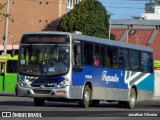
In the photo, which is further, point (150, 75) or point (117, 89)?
point (150, 75)

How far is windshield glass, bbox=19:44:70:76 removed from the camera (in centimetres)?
2433

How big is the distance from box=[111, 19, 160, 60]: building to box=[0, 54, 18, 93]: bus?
5834 cm

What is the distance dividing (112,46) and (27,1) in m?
63.4

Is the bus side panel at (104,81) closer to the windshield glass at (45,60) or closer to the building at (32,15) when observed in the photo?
the windshield glass at (45,60)

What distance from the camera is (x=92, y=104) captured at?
28953mm

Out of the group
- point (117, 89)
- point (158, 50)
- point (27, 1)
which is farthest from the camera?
point (158, 50)

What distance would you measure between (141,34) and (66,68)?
78946mm

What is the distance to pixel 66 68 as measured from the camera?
2430 cm

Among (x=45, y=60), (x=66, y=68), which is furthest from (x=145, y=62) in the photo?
(x=45, y=60)

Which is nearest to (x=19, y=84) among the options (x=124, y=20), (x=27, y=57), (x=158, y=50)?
(x=27, y=57)

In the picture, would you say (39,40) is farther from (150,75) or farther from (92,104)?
(150,75)

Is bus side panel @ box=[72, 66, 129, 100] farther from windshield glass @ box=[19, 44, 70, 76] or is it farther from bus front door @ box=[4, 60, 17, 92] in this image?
bus front door @ box=[4, 60, 17, 92]

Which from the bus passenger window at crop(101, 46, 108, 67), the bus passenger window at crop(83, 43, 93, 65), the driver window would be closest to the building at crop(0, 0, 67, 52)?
the bus passenger window at crop(101, 46, 108, 67)

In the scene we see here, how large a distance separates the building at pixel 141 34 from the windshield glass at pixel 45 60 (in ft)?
244
